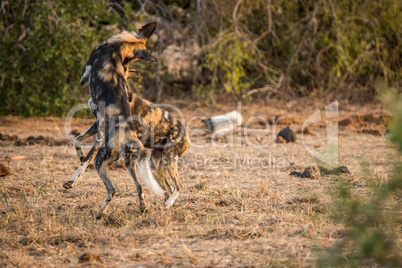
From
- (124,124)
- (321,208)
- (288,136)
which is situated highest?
(124,124)

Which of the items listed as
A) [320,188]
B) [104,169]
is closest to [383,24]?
[320,188]

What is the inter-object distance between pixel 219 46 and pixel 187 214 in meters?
5.96

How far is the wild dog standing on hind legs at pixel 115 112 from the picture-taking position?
3.56m

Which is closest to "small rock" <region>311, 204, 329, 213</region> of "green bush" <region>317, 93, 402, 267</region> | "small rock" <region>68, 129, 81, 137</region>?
"green bush" <region>317, 93, 402, 267</region>

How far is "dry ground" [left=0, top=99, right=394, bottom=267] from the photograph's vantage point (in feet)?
9.49

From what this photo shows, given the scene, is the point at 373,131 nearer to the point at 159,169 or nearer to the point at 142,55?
the point at 159,169

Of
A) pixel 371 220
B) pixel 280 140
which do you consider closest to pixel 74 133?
pixel 280 140

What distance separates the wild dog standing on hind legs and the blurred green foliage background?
3.88 m

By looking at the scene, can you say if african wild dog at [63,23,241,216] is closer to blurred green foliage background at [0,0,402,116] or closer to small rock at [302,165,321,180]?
small rock at [302,165,321,180]

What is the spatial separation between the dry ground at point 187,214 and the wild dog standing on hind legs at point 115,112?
32 cm

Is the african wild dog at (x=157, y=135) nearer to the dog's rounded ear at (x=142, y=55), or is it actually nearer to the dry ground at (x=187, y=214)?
the dog's rounded ear at (x=142, y=55)

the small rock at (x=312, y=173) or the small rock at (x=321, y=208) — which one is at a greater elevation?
the small rock at (x=312, y=173)

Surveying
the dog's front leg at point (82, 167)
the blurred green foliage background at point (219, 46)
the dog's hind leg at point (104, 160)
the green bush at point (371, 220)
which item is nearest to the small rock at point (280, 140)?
the blurred green foliage background at point (219, 46)

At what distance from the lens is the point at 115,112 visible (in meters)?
3.65
